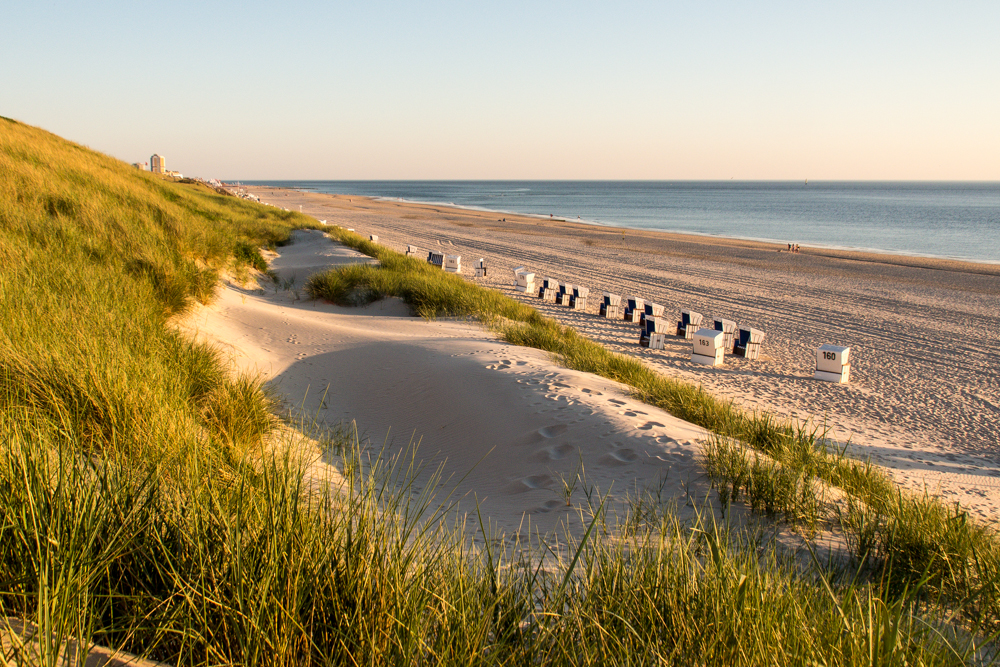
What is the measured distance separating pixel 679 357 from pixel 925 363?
4451mm

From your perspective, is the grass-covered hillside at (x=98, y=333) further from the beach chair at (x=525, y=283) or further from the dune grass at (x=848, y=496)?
the beach chair at (x=525, y=283)

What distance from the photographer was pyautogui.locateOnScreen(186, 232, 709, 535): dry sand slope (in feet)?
12.6

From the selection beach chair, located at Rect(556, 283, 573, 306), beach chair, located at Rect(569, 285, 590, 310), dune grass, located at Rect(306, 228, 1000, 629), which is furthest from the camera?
beach chair, located at Rect(556, 283, 573, 306)

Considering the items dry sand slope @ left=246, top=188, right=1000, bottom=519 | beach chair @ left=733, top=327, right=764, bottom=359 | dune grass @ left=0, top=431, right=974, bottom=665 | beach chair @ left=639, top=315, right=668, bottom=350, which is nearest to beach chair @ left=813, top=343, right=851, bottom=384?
dry sand slope @ left=246, top=188, right=1000, bottom=519

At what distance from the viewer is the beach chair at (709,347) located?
388 inches

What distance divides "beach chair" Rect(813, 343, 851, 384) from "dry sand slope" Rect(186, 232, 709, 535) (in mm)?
5019

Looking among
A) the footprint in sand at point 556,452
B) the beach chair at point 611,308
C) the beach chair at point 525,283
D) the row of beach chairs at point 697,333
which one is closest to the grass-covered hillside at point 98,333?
the footprint in sand at point 556,452

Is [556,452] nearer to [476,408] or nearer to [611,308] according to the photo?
[476,408]

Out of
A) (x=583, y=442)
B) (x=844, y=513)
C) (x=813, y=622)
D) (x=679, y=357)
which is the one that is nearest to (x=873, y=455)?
(x=844, y=513)

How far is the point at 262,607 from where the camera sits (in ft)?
5.12

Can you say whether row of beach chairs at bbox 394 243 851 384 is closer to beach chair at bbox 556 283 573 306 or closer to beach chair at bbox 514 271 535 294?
beach chair at bbox 556 283 573 306

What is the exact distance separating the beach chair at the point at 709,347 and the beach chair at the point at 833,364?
4.92 ft

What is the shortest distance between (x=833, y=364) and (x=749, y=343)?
5.19 feet

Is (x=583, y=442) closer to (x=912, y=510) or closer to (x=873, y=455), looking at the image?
(x=912, y=510)
